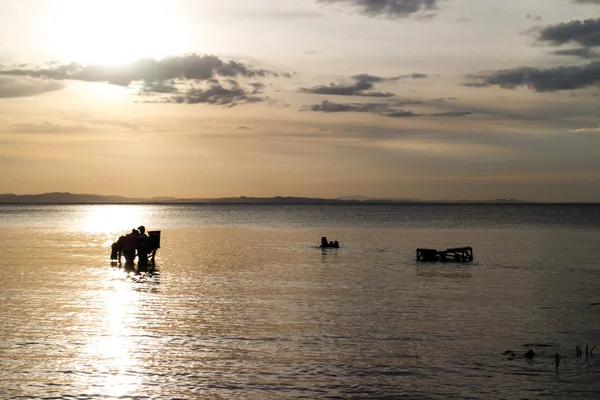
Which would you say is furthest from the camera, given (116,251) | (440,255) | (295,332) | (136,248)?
(440,255)

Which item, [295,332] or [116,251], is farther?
[116,251]

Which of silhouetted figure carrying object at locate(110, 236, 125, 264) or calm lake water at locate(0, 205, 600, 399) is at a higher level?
silhouetted figure carrying object at locate(110, 236, 125, 264)

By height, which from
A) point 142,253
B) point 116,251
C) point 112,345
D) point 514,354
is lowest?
point 112,345

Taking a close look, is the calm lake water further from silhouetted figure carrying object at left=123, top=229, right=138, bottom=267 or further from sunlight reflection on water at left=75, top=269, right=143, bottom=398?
silhouetted figure carrying object at left=123, top=229, right=138, bottom=267

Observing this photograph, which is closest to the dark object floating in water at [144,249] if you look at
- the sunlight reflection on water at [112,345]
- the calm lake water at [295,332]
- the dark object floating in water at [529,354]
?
the calm lake water at [295,332]

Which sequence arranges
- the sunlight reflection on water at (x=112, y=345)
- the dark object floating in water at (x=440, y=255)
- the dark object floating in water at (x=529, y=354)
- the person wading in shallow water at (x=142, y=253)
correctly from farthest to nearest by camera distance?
1. the dark object floating in water at (x=440, y=255)
2. the person wading in shallow water at (x=142, y=253)
3. the dark object floating in water at (x=529, y=354)
4. the sunlight reflection on water at (x=112, y=345)

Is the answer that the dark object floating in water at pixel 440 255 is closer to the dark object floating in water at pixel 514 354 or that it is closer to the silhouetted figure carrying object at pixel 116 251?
the silhouetted figure carrying object at pixel 116 251

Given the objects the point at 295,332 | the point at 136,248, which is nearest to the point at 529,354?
the point at 295,332

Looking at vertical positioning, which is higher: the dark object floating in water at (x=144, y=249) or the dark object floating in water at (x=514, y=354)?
the dark object floating in water at (x=144, y=249)

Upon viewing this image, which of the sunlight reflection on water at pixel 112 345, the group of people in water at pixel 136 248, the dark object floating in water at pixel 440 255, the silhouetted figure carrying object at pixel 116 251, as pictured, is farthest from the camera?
the dark object floating in water at pixel 440 255

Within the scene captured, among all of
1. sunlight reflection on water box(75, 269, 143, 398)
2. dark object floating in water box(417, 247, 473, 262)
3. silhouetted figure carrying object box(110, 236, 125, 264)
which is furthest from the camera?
dark object floating in water box(417, 247, 473, 262)

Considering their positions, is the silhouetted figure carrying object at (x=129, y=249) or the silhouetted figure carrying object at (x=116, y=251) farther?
the silhouetted figure carrying object at (x=116, y=251)

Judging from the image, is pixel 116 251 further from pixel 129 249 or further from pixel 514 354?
pixel 514 354

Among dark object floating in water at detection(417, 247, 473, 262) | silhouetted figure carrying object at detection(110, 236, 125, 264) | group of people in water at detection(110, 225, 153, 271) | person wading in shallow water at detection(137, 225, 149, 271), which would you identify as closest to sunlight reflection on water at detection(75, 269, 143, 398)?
person wading in shallow water at detection(137, 225, 149, 271)
